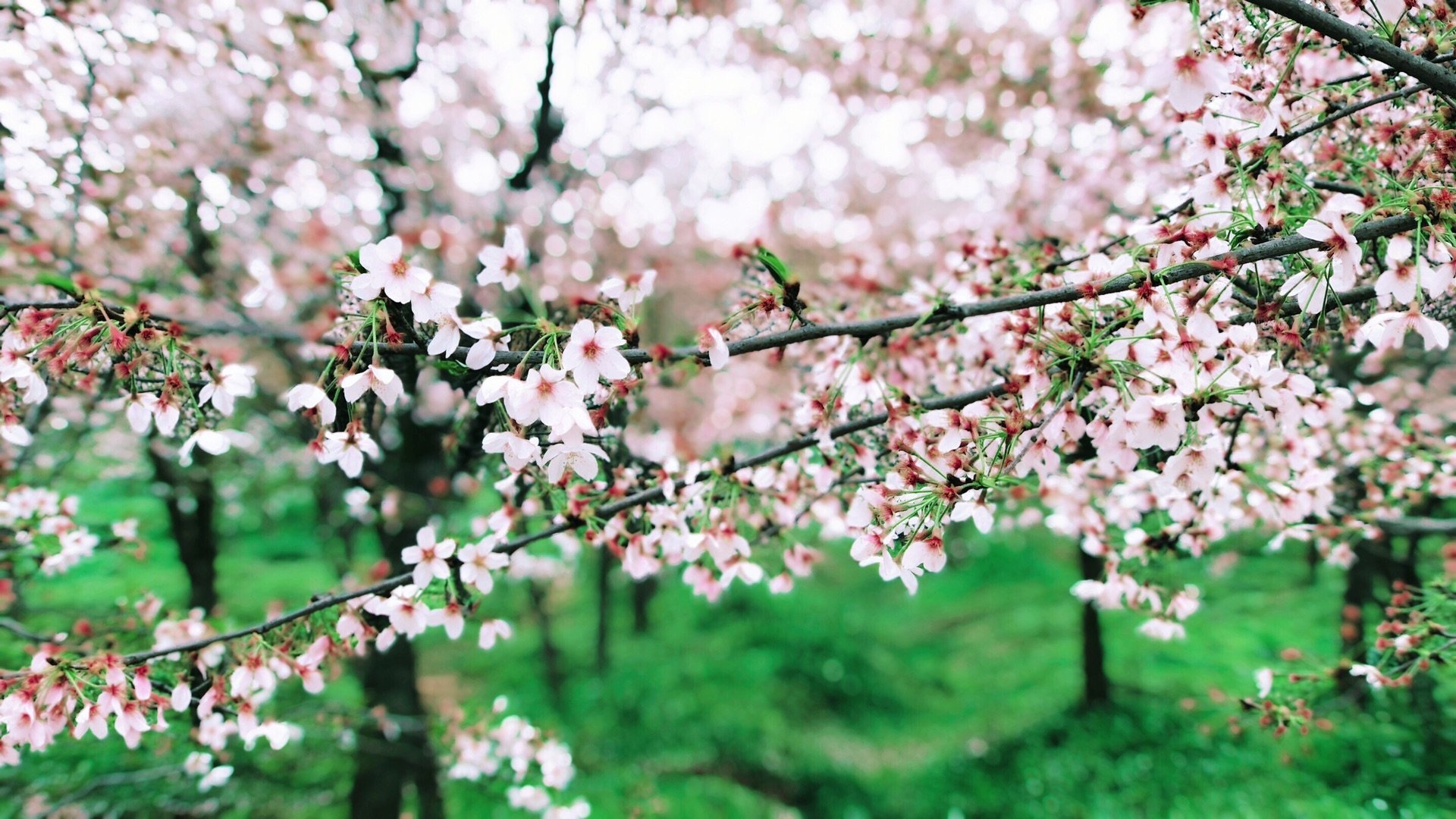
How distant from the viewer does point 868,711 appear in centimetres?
787

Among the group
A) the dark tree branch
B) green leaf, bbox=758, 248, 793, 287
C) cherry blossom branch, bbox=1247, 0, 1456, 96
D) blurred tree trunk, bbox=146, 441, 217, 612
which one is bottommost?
blurred tree trunk, bbox=146, 441, 217, 612

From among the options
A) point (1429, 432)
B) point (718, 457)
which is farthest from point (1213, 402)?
point (1429, 432)

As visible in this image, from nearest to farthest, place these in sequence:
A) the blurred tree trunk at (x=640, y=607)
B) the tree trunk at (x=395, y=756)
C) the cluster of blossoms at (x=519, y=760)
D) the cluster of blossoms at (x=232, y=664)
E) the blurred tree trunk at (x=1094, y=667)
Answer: the cluster of blossoms at (x=232, y=664)
the cluster of blossoms at (x=519, y=760)
the tree trunk at (x=395, y=756)
the blurred tree trunk at (x=1094, y=667)
the blurred tree trunk at (x=640, y=607)

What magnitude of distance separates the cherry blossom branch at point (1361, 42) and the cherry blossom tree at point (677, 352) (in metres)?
0.01

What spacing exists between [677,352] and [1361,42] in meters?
1.48

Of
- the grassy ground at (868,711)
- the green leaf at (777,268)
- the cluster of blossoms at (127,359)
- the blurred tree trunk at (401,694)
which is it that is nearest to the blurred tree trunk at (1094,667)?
the grassy ground at (868,711)

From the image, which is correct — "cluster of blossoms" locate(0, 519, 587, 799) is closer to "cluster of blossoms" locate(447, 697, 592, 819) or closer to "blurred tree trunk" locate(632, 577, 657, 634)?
"cluster of blossoms" locate(447, 697, 592, 819)

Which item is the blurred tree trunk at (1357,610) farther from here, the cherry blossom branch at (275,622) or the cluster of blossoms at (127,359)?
the cluster of blossoms at (127,359)

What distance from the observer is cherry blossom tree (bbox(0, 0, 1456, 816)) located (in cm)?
150

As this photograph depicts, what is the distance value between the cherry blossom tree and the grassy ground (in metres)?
0.83

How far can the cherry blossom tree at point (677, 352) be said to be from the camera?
1501mm

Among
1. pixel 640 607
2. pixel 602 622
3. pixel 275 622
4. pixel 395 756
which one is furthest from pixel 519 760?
pixel 640 607

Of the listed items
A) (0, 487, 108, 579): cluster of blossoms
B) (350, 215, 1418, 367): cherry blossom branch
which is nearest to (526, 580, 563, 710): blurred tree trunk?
(0, 487, 108, 579): cluster of blossoms

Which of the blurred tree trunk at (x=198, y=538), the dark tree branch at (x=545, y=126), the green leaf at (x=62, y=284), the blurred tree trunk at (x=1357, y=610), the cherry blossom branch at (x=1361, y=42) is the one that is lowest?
the blurred tree trunk at (x=1357, y=610)
